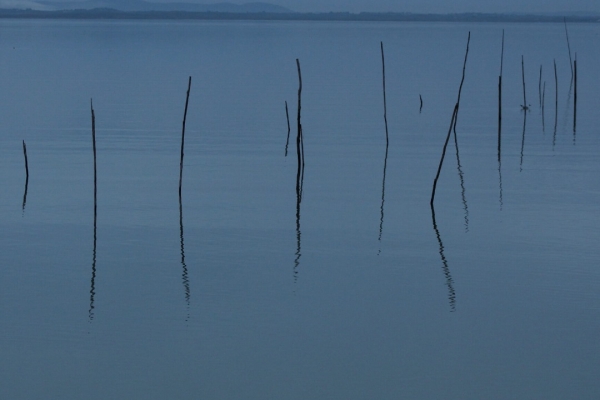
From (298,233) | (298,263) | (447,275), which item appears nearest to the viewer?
(447,275)

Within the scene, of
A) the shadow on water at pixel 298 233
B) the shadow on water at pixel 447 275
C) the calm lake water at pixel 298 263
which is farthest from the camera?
the shadow on water at pixel 298 233

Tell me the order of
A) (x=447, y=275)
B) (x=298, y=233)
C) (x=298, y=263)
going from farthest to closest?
(x=298, y=233)
(x=298, y=263)
(x=447, y=275)

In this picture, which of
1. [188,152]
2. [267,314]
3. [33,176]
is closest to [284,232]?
[267,314]

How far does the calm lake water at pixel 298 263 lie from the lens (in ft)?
21.7

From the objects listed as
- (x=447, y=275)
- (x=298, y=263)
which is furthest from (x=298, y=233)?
(x=447, y=275)

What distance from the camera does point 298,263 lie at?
938 centimetres

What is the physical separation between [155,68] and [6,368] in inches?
1367

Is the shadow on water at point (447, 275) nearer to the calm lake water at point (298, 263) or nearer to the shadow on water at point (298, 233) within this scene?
the calm lake water at point (298, 263)

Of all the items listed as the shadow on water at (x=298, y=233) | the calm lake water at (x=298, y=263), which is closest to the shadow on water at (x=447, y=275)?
the calm lake water at (x=298, y=263)

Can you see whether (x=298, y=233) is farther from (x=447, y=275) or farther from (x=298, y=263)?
(x=447, y=275)

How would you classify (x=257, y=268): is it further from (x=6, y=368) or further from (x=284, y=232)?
(x=6, y=368)

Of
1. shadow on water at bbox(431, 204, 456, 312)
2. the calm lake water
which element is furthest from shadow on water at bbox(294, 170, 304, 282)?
shadow on water at bbox(431, 204, 456, 312)

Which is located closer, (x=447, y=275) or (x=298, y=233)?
(x=447, y=275)

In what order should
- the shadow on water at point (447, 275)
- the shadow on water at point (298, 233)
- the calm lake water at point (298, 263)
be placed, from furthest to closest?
the shadow on water at point (298, 233), the shadow on water at point (447, 275), the calm lake water at point (298, 263)
